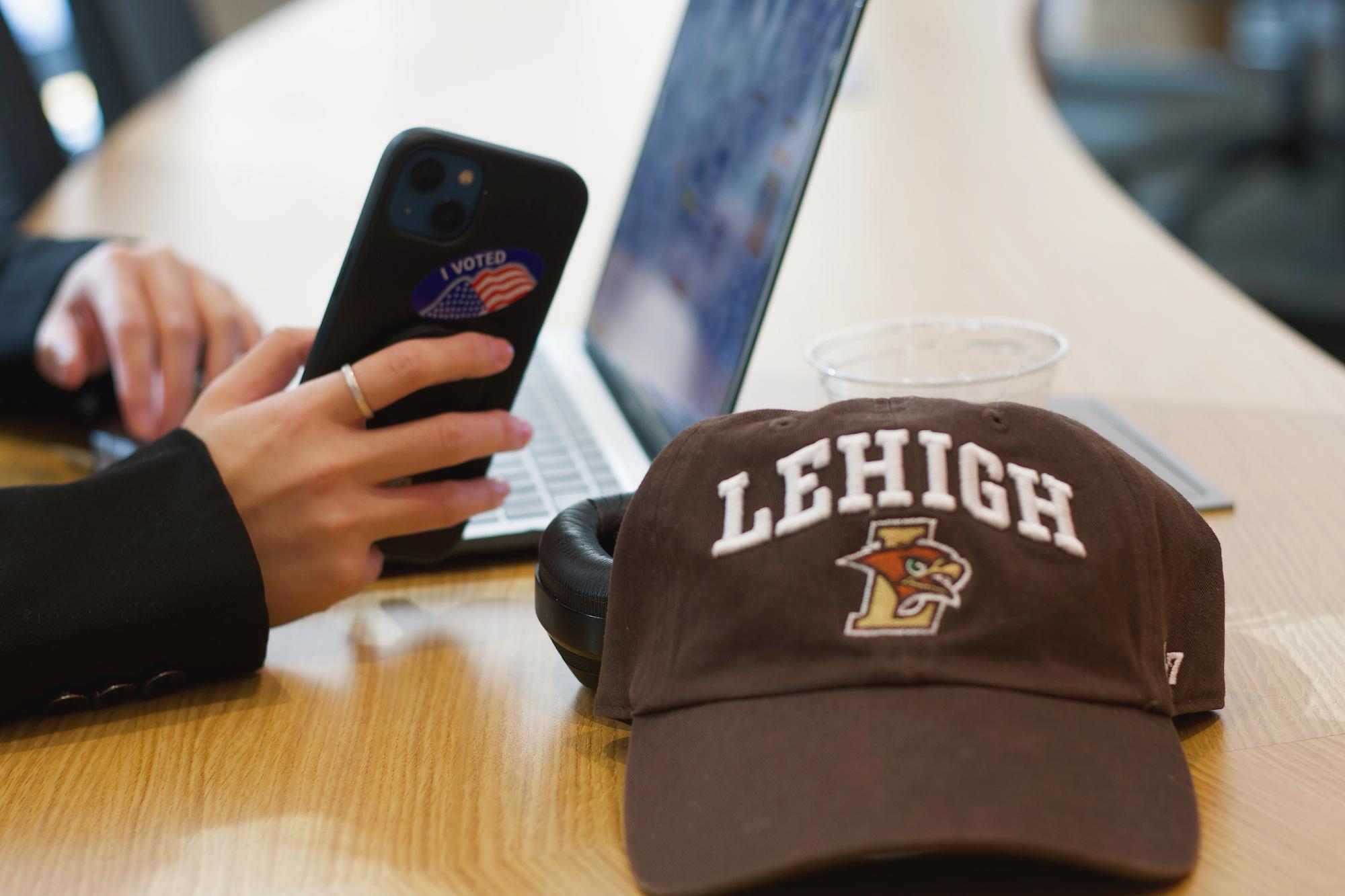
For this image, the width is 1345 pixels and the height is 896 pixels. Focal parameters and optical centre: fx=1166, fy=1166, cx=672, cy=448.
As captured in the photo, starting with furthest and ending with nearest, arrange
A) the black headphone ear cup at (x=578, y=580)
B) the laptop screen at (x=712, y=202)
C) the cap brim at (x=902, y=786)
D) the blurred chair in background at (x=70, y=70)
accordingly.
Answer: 1. the blurred chair in background at (x=70, y=70)
2. the laptop screen at (x=712, y=202)
3. the black headphone ear cup at (x=578, y=580)
4. the cap brim at (x=902, y=786)

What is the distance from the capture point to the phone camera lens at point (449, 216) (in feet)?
1.82

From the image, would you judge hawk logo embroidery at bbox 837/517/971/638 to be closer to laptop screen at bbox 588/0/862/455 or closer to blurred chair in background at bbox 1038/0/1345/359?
laptop screen at bbox 588/0/862/455

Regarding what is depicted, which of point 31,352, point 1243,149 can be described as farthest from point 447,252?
point 1243,149

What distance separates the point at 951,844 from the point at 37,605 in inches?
16.2

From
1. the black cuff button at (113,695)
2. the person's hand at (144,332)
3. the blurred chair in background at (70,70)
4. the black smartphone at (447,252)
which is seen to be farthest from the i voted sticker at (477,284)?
the blurred chair in background at (70,70)

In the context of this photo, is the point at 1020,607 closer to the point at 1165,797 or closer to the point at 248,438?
the point at 1165,797

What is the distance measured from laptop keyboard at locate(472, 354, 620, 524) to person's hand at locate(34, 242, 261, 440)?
0.23m

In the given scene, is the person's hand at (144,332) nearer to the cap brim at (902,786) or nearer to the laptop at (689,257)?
the laptop at (689,257)

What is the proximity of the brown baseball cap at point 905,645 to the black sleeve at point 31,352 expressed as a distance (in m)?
0.63

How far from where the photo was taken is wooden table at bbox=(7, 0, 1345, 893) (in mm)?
433

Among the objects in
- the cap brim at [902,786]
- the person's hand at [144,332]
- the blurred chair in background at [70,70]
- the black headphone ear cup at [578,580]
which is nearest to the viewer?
the cap brim at [902,786]

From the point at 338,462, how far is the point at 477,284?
11 cm

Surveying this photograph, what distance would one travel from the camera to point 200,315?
0.85 meters

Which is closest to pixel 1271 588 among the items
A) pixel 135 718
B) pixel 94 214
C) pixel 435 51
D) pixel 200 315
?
pixel 135 718
